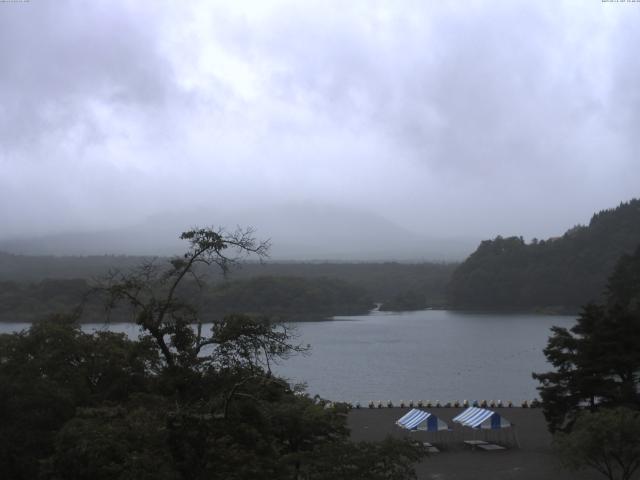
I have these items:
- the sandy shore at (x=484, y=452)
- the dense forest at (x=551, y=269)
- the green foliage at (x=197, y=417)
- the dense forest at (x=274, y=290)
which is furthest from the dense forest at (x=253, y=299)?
the green foliage at (x=197, y=417)

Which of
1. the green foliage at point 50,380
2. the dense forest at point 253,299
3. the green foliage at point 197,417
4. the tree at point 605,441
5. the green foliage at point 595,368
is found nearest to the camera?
the green foliage at point 197,417

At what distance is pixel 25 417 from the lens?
9.90m

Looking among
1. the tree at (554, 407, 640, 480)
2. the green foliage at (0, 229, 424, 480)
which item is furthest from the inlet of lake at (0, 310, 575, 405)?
the green foliage at (0, 229, 424, 480)

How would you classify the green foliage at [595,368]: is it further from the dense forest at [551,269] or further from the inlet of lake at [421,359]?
the dense forest at [551,269]

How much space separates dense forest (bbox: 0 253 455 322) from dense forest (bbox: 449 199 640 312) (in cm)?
706

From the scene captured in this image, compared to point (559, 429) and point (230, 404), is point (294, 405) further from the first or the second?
point (559, 429)

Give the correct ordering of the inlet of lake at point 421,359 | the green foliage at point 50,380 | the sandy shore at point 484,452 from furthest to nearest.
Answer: the inlet of lake at point 421,359
the sandy shore at point 484,452
the green foliage at point 50,380

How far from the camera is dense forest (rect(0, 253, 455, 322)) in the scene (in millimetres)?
56812

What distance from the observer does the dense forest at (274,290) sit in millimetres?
56812

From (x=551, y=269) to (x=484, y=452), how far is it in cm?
6140

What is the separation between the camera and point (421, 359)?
39.3m

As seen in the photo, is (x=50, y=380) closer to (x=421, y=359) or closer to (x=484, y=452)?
(x=484, y=452)

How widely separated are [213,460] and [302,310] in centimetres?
6286

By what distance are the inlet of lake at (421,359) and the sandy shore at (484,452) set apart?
109 inches
